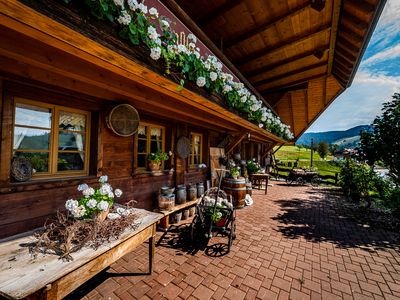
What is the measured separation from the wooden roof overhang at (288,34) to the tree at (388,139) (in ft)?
5.57

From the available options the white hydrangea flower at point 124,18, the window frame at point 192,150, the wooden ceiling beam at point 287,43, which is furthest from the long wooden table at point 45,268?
the wooden ceiling beam at point 287,43

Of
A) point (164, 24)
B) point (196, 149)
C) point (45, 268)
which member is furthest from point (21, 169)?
point (196, 149)

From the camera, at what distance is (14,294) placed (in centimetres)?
122

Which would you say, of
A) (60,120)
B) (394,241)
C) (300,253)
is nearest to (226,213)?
(300,253)

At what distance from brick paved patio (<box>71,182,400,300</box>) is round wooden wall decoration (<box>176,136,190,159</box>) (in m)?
2.04

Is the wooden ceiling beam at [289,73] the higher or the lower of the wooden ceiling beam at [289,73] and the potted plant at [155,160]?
the higher

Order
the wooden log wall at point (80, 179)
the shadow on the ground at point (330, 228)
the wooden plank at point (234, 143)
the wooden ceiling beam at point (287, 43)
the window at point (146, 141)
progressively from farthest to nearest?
the wooden plank at point (234, 143), the wooden ceiling beam at point (287, 43), the window at point (146, 141), the shadow on the ground at point (330, 228), the wooden log wall at point (80, 179)

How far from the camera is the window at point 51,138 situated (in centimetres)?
247

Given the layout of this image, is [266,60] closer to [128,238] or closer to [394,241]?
[394,241]

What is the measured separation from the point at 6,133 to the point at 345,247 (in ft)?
20.2

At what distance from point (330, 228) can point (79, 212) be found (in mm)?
5783

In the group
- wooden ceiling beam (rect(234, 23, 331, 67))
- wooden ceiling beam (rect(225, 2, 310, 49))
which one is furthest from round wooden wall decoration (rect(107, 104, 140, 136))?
wooden ceiling beam (rect(234, 23, 331, 67))

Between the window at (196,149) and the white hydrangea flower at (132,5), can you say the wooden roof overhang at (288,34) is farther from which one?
the window at (196,149)

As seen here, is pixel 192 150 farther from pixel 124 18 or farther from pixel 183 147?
pixel 124 18
